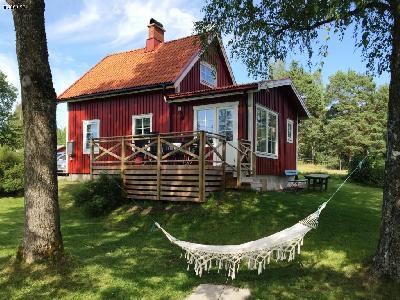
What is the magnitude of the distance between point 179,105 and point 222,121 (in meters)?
1.78

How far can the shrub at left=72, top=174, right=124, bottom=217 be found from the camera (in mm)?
10982

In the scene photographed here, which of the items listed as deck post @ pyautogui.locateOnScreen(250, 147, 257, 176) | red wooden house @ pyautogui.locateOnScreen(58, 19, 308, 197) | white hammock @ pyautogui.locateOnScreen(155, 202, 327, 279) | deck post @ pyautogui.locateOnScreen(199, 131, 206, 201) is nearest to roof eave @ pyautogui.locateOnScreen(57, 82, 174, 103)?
red wooden house @ pyautogui.locateOnScreen(58, 19, 308, 197)

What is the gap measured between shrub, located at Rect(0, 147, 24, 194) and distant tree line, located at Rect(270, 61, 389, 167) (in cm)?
2872

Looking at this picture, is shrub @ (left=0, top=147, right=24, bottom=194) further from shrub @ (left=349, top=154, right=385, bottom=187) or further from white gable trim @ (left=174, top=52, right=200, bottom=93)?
shrub @ (left=349, top=154, right=385, bottom=187)

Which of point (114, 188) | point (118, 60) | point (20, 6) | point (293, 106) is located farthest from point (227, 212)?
point (118, 60)

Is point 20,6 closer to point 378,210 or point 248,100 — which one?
point 248,100

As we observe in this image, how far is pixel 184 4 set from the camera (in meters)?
8.52

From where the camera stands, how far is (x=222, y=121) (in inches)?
510

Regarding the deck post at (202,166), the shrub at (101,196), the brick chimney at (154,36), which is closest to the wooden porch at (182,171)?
the deck post at (202,166)

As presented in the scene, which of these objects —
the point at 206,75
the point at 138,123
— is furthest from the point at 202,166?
the point at 206,75

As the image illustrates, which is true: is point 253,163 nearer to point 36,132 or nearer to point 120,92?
point 120,92

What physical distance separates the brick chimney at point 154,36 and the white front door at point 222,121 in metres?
6.00

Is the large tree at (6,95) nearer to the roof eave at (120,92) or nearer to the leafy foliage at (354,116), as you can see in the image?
the roof eave at (120,92)

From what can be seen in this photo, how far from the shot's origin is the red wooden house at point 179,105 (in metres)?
12.7
